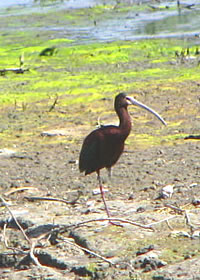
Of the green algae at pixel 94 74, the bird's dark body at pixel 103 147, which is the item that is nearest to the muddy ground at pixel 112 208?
the bird's dark body at pixel 103 147

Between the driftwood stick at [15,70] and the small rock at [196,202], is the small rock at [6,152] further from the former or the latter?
the driftwood stick at [15,70]

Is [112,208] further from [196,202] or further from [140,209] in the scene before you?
[196,202]

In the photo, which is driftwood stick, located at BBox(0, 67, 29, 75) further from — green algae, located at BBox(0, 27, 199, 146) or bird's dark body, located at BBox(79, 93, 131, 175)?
bird's dark body, located at BBox(79, 93, 131, 175)

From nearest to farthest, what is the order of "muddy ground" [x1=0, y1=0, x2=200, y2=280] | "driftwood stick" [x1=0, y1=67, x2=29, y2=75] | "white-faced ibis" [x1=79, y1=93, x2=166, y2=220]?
"muddy ground" [x1=0, y1=0, x2=200, y2=280] → "white-faced ibis" [x1=79, y1=93, x2=166, y2=220] → "driftwood stick" [x1=0, y1=67, x2=29, y2=75]

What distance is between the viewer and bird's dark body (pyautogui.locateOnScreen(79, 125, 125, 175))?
5797mm

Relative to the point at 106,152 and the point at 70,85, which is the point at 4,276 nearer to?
the point at 106,152

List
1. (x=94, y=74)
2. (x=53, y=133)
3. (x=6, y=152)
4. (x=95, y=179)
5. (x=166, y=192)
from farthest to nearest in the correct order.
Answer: (x=94, y=74) < (x=53, y=133) < (x=6, y=152) < (x=95, y=179) < (x=166, y=192)

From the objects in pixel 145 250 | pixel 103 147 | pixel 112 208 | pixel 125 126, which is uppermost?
pixel 125 126

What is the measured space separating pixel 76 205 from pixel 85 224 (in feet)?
2.20

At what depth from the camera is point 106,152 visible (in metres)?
5.84

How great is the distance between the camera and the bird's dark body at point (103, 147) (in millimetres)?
5797

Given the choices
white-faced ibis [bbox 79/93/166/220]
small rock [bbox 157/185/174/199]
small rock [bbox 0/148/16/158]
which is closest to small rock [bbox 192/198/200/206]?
small rock [bbox 157/185/174/199]

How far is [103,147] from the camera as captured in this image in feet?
19.1

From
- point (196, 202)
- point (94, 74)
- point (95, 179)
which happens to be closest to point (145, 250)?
point (196, 202)
